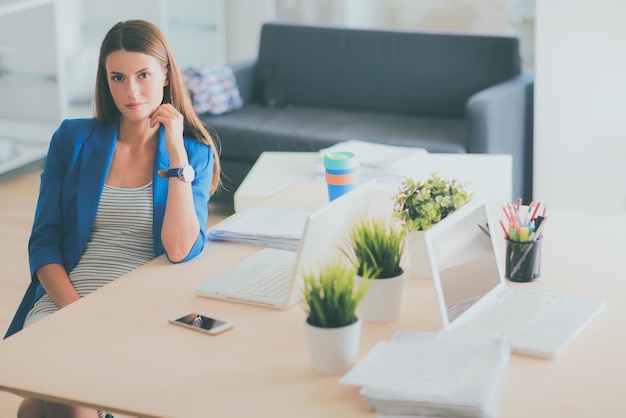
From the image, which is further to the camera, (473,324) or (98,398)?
(473,324)

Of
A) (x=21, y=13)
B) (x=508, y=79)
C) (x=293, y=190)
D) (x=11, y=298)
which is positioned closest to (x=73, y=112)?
(x=21, y=13)

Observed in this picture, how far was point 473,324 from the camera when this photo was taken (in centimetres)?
181

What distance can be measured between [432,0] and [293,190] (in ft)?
9.46

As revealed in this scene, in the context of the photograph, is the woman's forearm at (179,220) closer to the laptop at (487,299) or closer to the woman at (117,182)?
the woman at (117,182)

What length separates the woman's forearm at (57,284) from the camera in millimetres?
2252

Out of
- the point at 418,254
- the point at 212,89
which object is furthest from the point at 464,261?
the point at 212,89

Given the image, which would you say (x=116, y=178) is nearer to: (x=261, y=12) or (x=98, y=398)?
(x=98, y=398)

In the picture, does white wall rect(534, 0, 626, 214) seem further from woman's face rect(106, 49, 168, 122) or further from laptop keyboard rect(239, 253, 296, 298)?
laptop keyboard rect(239, 253, 296, 298)

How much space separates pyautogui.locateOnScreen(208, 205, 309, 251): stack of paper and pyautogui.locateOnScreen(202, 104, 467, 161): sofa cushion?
1.70 metres

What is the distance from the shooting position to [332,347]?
1.63 metres

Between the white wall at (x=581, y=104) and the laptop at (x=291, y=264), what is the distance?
2277 mm

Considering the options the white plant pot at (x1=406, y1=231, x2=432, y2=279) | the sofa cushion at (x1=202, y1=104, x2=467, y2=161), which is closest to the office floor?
the sofa cushion at (x1=202, y1=104, x2=467, y2=161)

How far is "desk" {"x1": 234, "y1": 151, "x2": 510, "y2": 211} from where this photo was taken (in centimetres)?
332

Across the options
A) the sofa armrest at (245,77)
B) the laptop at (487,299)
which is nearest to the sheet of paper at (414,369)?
the laptop at (487,299)
